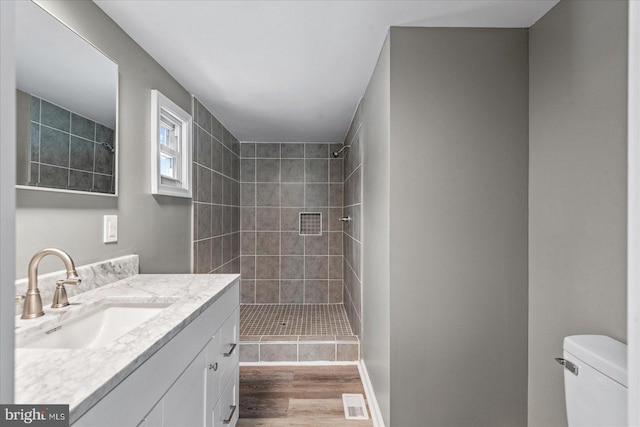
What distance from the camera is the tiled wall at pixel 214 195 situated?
282cm

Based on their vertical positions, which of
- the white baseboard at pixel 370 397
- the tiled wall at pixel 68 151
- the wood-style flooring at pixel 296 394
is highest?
the tiled wall at pixel 68 151

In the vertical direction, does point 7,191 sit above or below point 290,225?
above

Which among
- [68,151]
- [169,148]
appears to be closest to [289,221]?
[169,148]

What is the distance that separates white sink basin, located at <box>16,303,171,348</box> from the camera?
106 centimetres

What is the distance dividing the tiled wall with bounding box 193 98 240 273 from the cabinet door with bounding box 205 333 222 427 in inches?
51.6

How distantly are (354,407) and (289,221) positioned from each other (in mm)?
2536

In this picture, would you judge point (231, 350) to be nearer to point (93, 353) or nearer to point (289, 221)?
point (93, 353)

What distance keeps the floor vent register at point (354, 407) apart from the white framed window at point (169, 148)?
1848mm

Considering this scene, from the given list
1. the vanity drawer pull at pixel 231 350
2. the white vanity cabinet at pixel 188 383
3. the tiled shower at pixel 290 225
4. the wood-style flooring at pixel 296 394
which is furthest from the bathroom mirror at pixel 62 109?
the tiled shower at pixel 290 225

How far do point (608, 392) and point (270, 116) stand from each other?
3.04 meters

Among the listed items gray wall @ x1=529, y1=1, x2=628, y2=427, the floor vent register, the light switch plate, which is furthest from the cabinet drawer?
gray wall @ x1=529, y1=1, x2=628, y2=427

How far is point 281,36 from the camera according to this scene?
1830 mm

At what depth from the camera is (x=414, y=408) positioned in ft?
5.73

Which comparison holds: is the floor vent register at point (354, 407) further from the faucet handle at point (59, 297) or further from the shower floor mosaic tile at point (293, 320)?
the faucet handle at point (59, 297)
